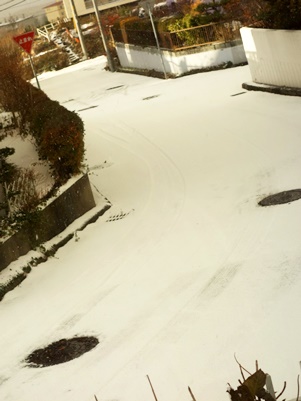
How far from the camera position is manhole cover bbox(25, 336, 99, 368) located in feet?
36.2

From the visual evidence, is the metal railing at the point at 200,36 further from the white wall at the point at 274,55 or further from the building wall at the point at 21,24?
the building wall at the point at 21,24

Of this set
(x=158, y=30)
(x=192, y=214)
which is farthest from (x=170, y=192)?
(x=158, y=30)

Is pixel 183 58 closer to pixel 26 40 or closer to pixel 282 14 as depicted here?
pixel 26 40

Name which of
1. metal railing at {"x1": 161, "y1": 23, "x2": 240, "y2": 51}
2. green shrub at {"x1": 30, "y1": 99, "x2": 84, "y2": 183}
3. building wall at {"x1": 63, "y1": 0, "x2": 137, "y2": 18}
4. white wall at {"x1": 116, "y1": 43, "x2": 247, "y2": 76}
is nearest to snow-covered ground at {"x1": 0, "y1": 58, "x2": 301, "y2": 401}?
green shrub at {"x1": 30, "y1": 99, "x2": 84, "y2": 183}

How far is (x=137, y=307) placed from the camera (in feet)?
39.4

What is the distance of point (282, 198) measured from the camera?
14.9 meters

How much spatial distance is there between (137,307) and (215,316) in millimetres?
1460

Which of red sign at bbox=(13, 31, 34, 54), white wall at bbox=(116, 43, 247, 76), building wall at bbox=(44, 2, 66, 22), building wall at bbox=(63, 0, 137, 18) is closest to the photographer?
red sign at bbox=(13, 31, 34, 54)

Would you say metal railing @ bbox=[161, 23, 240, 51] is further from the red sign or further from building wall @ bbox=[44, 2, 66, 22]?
building wall @ bbox=[44, 2, 66, 22]

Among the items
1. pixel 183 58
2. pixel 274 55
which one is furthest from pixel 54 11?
pixel 274 55

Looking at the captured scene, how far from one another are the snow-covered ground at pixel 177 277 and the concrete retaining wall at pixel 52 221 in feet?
1.13

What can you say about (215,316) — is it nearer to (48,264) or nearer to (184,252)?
(184,252)

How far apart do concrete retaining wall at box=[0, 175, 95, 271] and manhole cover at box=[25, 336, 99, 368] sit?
3447mm

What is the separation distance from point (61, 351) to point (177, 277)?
2.18 m
